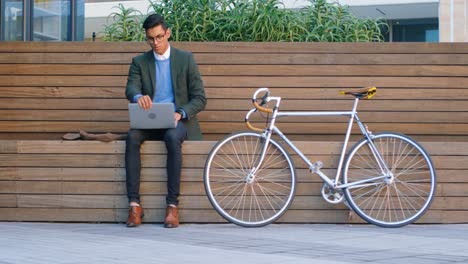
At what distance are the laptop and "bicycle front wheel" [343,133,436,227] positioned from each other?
134 centimetres

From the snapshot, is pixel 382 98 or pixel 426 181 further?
pixel 382 98

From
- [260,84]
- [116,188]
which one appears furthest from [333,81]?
[116,188]

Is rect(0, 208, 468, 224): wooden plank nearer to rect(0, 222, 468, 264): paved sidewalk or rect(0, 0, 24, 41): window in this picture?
rect(0, 222, 468, 264): paved sidewalk

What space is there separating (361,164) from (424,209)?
566 millimetres

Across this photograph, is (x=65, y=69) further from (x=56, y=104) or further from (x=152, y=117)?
(x=152, y=117)

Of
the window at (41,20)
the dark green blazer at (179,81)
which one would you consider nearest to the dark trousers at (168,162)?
the dark green blazer at (179,81)

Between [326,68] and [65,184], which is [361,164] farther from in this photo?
[65,184]

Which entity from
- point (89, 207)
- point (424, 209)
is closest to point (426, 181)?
point (424, 209)

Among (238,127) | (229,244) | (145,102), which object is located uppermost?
(145,102)

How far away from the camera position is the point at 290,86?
9344 millimetres

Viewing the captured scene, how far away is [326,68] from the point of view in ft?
30.6

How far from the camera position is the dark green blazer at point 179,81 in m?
8.37

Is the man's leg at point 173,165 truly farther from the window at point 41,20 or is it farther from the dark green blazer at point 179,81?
the window at point 41,20

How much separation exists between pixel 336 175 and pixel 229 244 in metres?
1.49
